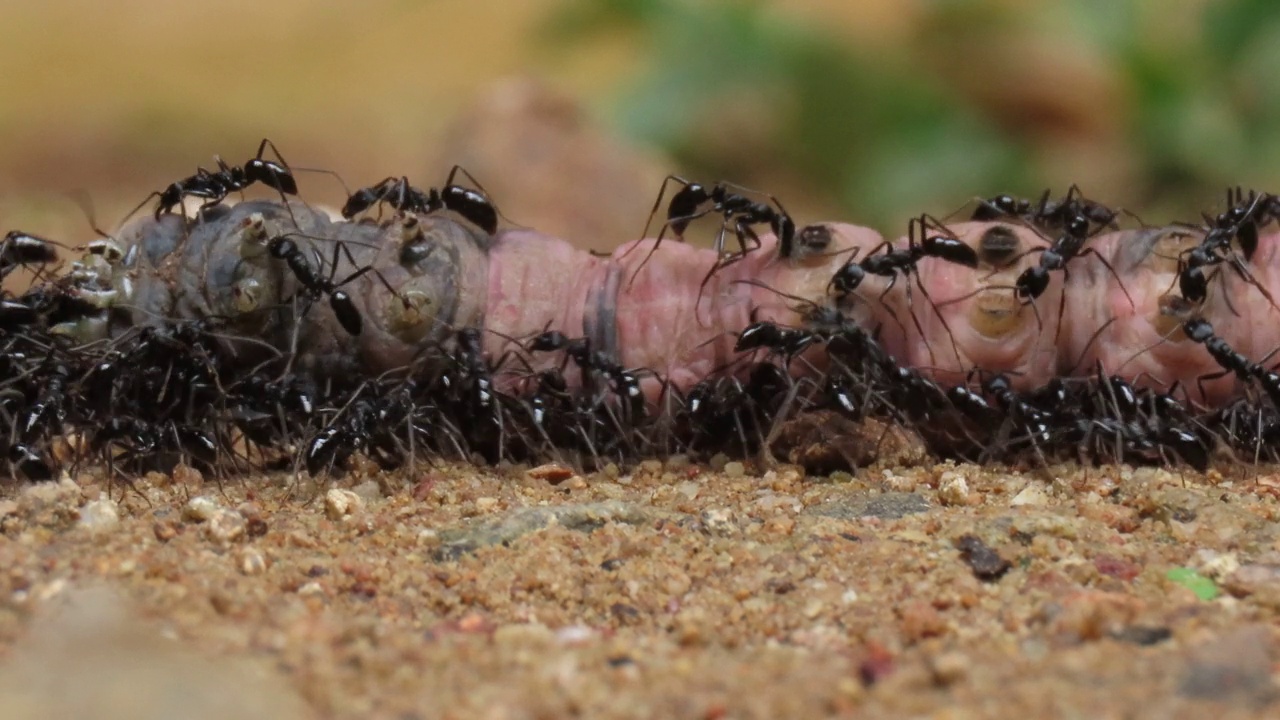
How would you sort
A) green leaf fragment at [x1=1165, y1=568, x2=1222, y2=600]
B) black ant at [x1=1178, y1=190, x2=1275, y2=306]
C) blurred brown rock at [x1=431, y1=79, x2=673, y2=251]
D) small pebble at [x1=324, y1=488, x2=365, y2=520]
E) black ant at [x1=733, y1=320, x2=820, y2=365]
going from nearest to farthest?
green leaf fragment at [x1=1165, y1=568, x2=1222, y2=600] < small pebble at [x1=324, y1=488, x2=365, y2=520] < black ant at [x1=1178, y1=190, x2=1275, y2=306] < black ant at [x1=733, y1=320, x2=820, y2=365] < blurred brown rock at [x1=431, y1=79, x2=673, y2=251]

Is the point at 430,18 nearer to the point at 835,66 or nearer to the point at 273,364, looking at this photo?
the point at 835,66

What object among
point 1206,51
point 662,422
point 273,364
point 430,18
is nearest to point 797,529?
point 662,422

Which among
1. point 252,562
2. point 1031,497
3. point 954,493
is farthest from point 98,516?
point 1031,497

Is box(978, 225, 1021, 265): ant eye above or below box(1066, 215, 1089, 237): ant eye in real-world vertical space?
below

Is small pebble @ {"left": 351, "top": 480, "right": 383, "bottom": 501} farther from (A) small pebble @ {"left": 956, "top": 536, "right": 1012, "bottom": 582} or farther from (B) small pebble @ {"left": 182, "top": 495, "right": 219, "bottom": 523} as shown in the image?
(A) small pebble @ {"left": 956, "top": 536, "right": 1012, "bottom": 582}

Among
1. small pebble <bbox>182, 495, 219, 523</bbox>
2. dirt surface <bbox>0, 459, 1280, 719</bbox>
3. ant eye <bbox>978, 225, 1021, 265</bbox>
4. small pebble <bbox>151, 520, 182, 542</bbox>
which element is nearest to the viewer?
dirt surface <bbox>0, 459, 1280, 719</bbox>

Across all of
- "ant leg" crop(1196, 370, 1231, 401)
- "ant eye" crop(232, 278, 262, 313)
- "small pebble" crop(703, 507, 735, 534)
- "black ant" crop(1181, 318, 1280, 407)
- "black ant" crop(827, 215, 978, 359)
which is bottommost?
"small pebble" crop(703, 507, 735, 534)

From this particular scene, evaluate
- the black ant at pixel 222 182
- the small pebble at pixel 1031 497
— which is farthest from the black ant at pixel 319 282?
the small pebble at pixel 1031 497

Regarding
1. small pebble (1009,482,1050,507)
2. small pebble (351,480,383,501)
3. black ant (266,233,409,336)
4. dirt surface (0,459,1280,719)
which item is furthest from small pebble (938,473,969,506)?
black ant (266,233,409,336)

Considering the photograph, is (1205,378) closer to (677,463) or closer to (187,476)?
(677,463)
